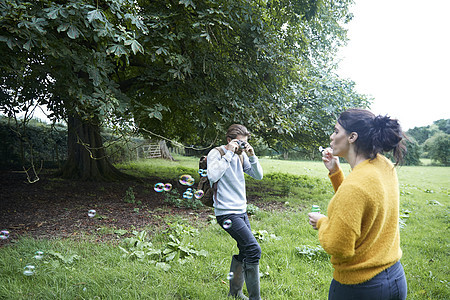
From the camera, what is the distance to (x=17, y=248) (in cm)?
411

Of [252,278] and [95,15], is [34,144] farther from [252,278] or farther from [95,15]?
[252,278]

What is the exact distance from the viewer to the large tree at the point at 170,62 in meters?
4.23

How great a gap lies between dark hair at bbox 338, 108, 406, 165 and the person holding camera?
1.42 metres

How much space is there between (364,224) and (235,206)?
1574mm

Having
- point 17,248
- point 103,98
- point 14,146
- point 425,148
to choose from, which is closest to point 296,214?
point 103,98

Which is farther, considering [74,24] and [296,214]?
[296,214]

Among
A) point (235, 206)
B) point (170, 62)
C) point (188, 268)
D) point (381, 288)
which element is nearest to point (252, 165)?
point (235, 206)

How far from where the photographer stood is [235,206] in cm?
298

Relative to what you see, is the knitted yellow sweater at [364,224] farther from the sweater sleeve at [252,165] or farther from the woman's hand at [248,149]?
the sweater sleeve at [252,165]

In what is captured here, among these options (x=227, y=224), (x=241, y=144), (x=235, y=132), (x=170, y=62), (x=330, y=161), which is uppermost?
(x=170, y=62)

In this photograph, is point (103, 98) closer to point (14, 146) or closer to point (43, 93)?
point (43, 93)

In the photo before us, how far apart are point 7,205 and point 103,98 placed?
3.95 m

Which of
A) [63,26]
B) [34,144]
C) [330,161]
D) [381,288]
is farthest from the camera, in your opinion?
[34,144]

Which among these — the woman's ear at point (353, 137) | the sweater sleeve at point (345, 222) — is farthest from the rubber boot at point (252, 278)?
the woman's ear at point (353, 137)
